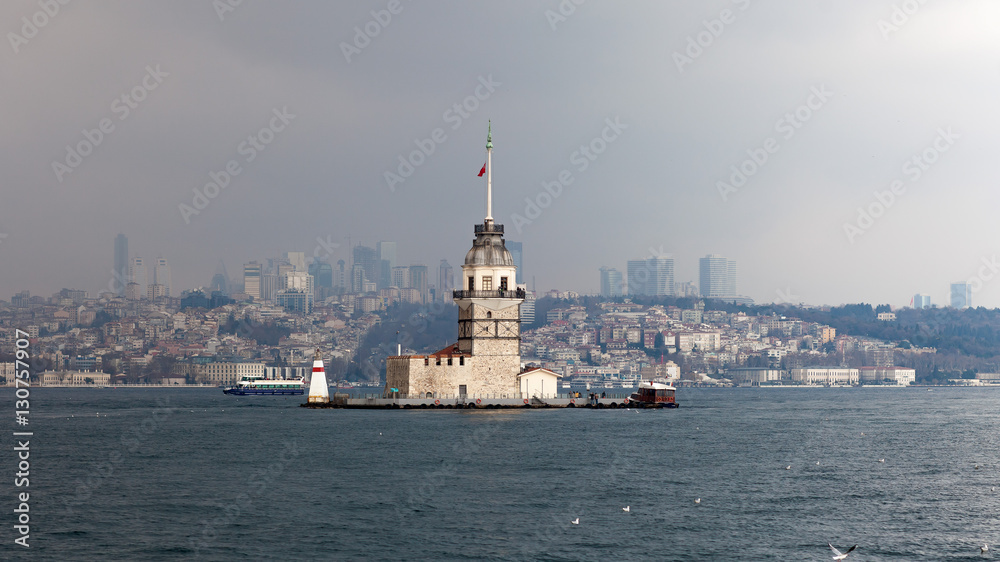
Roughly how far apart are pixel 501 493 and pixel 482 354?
37.5 m

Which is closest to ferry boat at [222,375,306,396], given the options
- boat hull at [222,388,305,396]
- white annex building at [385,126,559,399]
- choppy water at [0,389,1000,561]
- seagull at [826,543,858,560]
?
boat hull at [222,388,305,396]

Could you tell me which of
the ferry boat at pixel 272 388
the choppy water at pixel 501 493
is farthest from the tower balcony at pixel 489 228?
the ferry boat at pixel 272 388

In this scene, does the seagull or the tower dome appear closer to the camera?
the seagull

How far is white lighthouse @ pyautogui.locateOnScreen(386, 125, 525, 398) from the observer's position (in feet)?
242

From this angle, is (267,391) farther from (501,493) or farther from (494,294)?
(501,493)

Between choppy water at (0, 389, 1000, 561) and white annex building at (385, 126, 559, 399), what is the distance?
10.8m

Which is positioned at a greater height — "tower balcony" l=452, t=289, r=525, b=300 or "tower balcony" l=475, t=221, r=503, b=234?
"tower balcony" l=475, t=221, r=503, b=234

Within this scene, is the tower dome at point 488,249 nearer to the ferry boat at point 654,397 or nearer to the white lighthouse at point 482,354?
the white lighthouse at point 482,354

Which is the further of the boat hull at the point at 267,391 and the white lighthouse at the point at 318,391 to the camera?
the boat hull at the point at 267,391

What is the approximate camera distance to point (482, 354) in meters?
73.8

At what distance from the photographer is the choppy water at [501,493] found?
2833 centimetres

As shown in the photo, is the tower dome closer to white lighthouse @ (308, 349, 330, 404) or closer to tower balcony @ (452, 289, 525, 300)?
tower balcony @ (452, 289, 525, 300)

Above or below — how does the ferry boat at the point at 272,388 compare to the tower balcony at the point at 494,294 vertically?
below

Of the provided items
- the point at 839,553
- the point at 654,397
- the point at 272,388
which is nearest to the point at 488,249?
the point at 654,397
